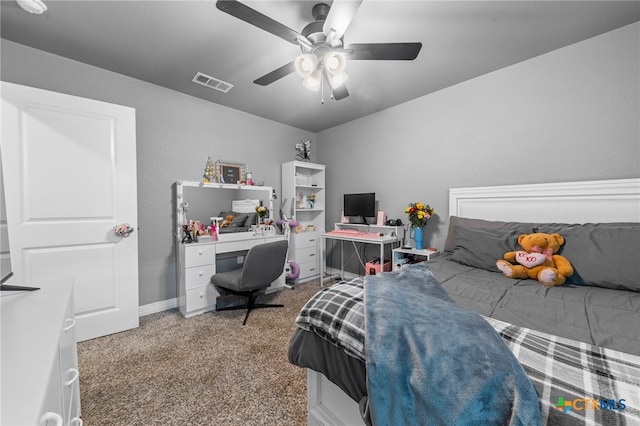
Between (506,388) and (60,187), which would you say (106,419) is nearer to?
(60,187)

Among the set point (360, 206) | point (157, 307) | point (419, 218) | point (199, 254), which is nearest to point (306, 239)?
point (360, 206)

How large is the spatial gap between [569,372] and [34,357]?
4.64 feet

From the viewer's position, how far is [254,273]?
2.42 m

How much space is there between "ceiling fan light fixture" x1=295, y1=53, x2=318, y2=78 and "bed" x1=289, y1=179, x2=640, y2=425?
1.42m

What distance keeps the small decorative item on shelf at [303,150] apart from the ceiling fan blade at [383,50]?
8.12 ft

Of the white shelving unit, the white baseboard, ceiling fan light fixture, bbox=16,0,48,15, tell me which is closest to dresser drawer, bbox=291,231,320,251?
the white shelving unit

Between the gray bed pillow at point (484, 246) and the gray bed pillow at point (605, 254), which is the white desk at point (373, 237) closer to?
the gray bed pillow at point (484, 246)

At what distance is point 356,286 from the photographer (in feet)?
4.12

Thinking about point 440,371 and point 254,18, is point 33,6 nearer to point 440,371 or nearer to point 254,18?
point 254,18

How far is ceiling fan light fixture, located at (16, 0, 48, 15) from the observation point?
1.57 metres

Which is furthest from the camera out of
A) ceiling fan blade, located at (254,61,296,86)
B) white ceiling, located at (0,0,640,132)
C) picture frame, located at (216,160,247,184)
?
picture frame, located at (216,160,247,184)

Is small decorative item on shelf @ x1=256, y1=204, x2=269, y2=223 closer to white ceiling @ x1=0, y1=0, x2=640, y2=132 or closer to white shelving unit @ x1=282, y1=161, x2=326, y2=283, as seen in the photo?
white shelving unit @ x1=282, y1=161, x2=326, y2=283

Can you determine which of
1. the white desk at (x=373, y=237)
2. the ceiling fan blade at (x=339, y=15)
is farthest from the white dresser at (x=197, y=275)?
the ceiling fan blade at (x=339, y=15)

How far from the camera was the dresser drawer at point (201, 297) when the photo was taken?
2607 mm
